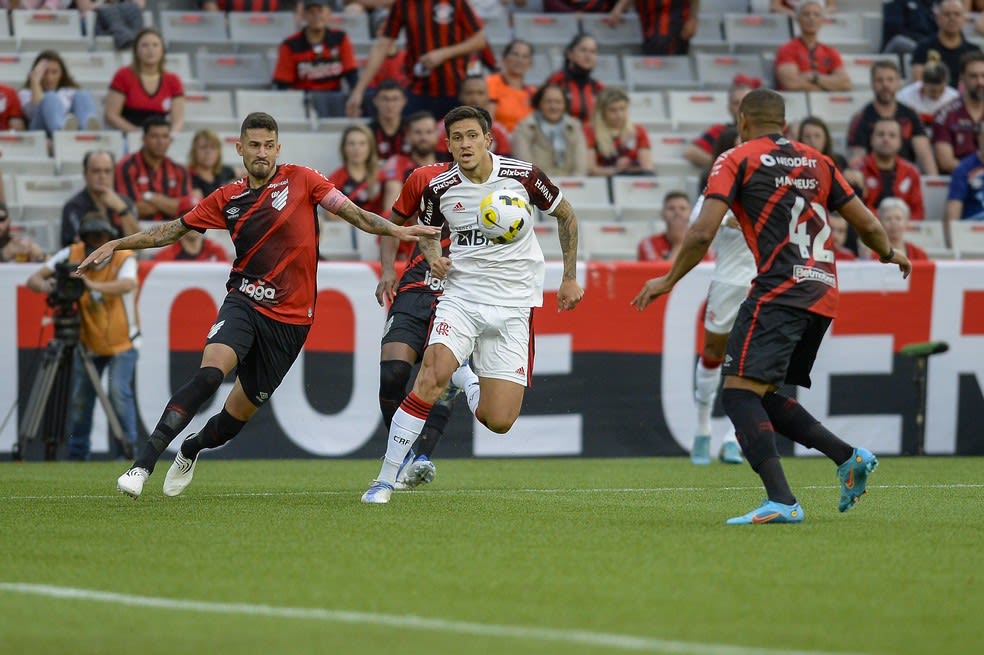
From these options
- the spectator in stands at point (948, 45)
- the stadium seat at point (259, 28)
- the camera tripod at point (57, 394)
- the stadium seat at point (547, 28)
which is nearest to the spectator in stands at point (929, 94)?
the spectator in stands at point (948, 45)

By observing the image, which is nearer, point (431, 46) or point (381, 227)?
point (381, 227)

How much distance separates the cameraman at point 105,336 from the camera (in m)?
13.1

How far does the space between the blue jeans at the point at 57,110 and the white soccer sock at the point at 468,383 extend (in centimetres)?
698

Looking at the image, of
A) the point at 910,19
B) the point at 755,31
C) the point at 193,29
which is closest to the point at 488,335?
the point at 193,29

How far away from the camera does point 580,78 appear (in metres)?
17.0

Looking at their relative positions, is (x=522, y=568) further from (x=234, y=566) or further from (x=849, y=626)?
(x=849, y=626)

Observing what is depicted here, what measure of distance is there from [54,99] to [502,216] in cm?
809

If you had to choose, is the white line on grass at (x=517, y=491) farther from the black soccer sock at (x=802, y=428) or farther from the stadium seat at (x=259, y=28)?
the stadium seat at (x=259, y=28)

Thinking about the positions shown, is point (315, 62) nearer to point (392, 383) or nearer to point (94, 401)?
point (94, 401)

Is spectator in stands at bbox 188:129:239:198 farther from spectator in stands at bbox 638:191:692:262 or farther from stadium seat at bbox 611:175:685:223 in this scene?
stadium seat at bbox 611:175:685:223

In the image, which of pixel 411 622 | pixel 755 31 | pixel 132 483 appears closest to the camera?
pixel 411 622

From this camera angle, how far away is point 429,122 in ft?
47.8

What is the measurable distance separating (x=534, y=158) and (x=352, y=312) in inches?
133

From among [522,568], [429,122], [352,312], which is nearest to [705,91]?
[429,122]
